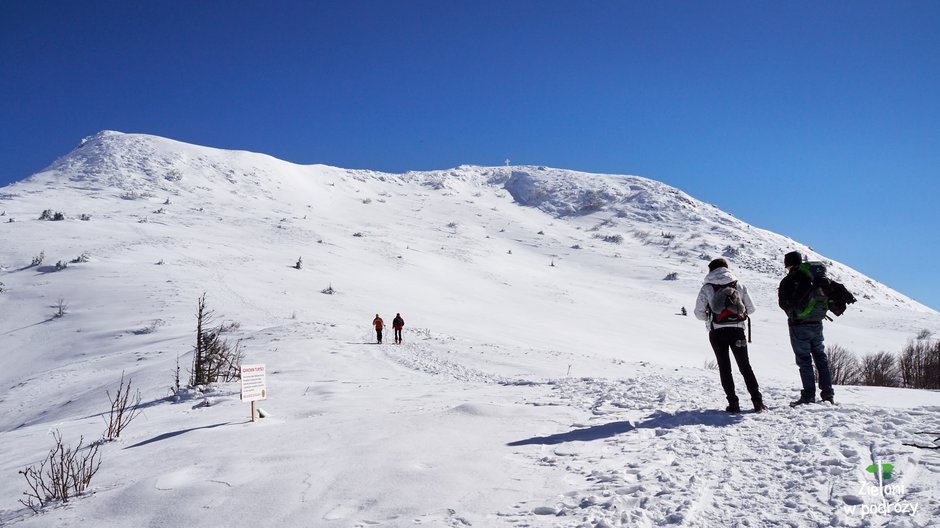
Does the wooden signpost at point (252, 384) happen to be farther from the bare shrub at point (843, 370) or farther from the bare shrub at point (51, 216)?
the bare shrub at point (51, 216)

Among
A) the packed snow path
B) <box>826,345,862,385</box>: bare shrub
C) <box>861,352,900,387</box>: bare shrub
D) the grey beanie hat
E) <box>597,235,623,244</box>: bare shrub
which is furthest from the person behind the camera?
<box>597,235,623,244</box>: bare shrub

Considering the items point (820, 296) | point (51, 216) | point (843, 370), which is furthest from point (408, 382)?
point (51, 216)

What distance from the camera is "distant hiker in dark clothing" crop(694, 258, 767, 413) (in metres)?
5.47

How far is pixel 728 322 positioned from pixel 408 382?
576 centimetres

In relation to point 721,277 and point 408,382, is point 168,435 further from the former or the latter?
point 721,277

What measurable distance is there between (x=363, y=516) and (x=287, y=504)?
0.57m

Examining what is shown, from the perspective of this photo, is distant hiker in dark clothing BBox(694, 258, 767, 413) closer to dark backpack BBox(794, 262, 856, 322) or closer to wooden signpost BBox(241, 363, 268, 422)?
dark backpack BBox(794, 262, 856, 322)

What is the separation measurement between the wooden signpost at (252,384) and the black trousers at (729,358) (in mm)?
4982

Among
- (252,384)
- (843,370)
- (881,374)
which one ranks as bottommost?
(843,370)

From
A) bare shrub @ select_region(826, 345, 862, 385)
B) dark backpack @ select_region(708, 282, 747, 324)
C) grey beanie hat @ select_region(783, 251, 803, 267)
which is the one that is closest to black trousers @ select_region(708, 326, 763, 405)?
dark backpack @ select_region(708, 282, 747, 324)

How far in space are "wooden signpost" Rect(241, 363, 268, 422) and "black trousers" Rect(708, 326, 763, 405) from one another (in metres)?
4.98

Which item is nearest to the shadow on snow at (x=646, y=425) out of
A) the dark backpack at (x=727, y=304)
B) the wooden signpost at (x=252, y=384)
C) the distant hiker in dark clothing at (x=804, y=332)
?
the dark backpack at (x=727, y=304)

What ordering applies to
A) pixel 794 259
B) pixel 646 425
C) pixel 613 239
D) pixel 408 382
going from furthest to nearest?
pixel 613 239 → pixel 408 382 → pixel 794 259 → pixel 646 425

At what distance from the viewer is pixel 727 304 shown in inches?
217
